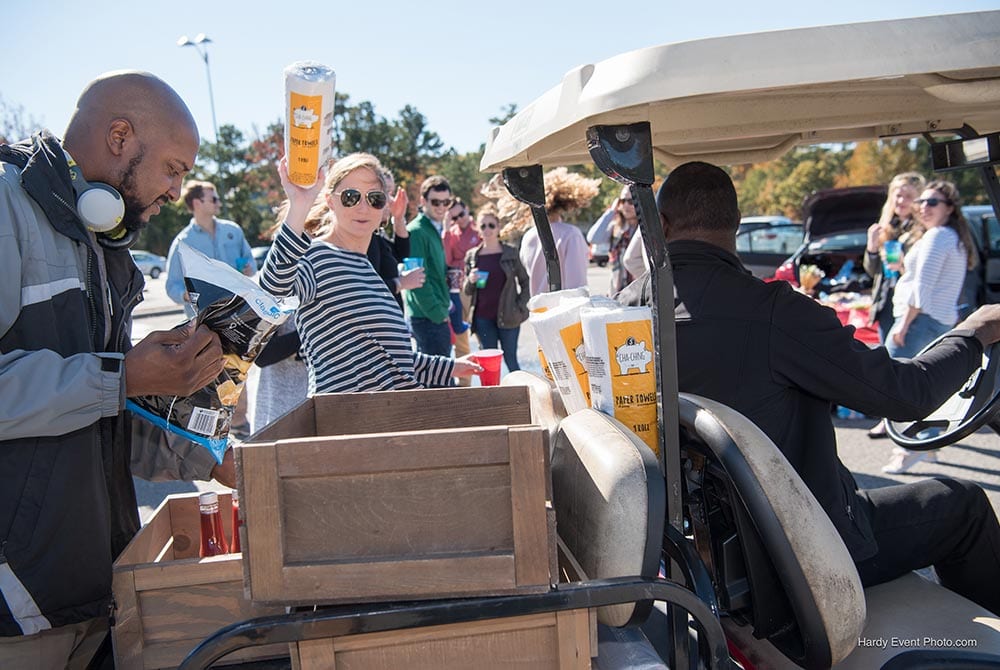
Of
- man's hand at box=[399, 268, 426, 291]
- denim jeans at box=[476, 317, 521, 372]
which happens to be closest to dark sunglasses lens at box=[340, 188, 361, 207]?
man's hand at box=[399, 268, 426, 291]

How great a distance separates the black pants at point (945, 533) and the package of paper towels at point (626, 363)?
882mm

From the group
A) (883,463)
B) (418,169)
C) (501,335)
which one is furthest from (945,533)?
(418,169)

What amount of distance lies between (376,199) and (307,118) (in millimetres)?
790

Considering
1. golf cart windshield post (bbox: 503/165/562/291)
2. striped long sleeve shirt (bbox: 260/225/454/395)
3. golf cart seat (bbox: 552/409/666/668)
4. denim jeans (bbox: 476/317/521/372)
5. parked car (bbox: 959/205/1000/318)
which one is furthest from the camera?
denim jeans (bbox: 476/317/521/372)

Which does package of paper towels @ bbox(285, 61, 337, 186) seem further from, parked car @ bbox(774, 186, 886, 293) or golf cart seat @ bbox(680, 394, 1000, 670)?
parked car @ bbox(774, 186, 886, 293)

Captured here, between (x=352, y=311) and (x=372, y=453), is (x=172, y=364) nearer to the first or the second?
(x=372, y=453)

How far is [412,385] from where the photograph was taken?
2748mm

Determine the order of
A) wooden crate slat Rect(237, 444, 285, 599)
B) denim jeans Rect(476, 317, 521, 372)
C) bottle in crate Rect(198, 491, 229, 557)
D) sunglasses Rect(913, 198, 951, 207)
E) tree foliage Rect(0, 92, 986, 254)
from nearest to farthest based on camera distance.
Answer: wooden crate slat Rect(237, 444, 285, 599)
bottle in crate Rect(198, 491, 229, 557)
sunglasses Rect(913, 198, 951, 207)
denim jeans Rect(476, 317, 521, 372)
tree foliage Rect(0, 92, 986, 254)

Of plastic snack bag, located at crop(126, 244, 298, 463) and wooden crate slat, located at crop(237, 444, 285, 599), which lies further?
plastic snack bag, located at crop(126, 244, 298, 463)

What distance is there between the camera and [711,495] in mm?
1839

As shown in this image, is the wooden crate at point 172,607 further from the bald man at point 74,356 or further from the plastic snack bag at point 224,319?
the plastic snack bag at point 224,319

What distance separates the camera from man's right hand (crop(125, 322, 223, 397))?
1.55 m

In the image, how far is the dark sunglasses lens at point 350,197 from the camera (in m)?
2.79

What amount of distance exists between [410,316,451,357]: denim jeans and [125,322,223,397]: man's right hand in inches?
172
